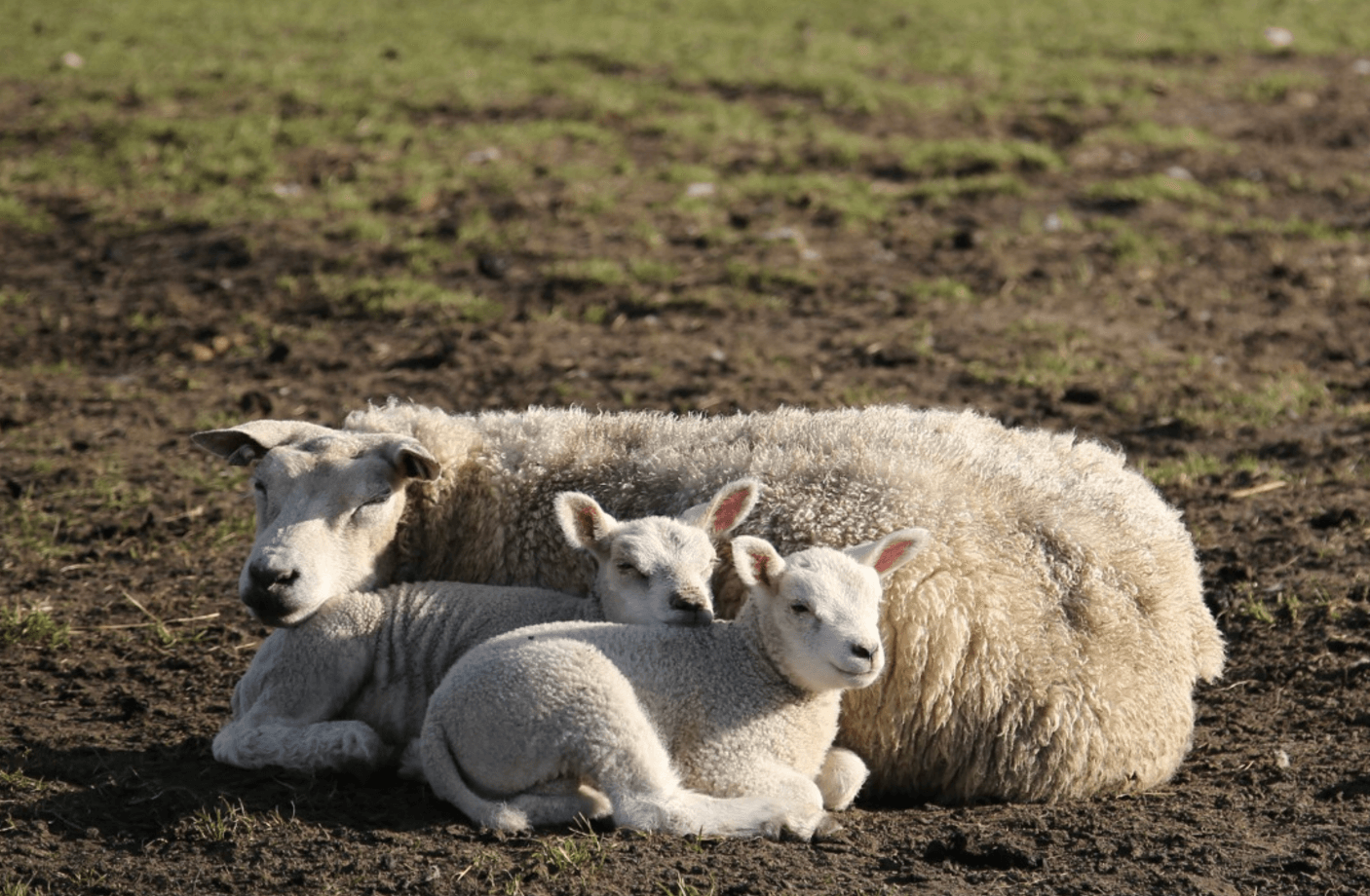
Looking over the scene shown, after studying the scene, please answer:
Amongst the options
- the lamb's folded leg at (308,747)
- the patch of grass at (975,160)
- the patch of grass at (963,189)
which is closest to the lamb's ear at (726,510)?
the lamb's folded leg at (308,747)

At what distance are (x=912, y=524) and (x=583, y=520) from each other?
1.19 m

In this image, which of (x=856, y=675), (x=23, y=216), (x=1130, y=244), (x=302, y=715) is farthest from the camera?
(x=23, y=216)

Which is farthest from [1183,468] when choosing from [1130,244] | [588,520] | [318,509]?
[318,509]

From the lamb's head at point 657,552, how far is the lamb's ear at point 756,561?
289 millimetres

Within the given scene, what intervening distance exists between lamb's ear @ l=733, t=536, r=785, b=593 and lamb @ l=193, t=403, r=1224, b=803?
56 centimetres

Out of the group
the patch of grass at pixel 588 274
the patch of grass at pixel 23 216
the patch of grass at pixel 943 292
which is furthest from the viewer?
the patch of grass at pixel 23 216

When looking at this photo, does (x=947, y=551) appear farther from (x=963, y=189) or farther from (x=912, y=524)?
(x=963, y=189)

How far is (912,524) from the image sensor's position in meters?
5.49

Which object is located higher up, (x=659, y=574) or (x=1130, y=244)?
(x=1130, y=244)

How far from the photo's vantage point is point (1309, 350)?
10.9 meters

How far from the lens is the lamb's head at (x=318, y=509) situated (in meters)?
5.34

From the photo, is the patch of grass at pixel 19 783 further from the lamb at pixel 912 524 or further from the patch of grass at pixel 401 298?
the patch of grass at pixel 401 298

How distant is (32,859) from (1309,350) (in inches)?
364

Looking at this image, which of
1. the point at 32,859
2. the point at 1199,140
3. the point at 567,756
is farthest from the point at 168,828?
the point at 1199,140
